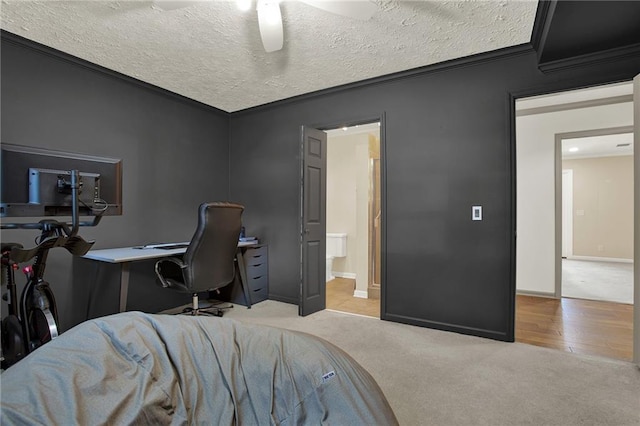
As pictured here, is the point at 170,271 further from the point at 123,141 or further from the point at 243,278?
the point at 123,141

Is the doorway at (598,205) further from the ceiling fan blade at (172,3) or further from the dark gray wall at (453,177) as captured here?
the ceiling fan blade at (172,3)

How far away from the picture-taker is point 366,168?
464cm

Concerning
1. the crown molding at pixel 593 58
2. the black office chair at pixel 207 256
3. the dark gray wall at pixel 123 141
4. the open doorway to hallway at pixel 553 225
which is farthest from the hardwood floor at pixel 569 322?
the crown molding at pixel 593 58

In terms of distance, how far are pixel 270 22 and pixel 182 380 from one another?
6.75 ft

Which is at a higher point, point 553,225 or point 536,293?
point 553,225

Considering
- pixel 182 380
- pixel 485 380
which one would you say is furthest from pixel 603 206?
pixel 182 380

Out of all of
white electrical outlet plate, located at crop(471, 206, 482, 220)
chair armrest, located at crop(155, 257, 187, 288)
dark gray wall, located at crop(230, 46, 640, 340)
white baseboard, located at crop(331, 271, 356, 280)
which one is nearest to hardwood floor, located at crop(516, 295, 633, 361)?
dark gray wall, located at crop(230, 46, 640, 340)

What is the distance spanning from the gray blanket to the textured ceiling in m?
2.17

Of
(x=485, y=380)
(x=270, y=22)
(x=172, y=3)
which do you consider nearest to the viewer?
(x=172, y=3)

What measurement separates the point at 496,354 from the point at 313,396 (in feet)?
7.61

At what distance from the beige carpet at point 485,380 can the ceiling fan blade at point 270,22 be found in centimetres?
241

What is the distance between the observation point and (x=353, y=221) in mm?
6062

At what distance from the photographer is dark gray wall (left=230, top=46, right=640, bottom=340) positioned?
115 inches

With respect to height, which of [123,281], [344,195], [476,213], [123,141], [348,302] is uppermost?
[123,141]
